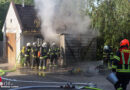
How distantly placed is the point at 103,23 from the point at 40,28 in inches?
190

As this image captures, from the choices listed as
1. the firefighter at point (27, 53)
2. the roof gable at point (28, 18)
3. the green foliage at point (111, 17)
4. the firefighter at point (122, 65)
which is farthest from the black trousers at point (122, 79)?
the roof gable at point (28, 18)

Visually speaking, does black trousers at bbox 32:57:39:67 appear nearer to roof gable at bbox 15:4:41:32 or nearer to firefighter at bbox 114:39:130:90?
roof gable at bbox 15:4:41:32

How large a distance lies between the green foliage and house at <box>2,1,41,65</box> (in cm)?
449

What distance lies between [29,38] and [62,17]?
3310 mm

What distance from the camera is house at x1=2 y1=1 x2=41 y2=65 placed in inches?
580

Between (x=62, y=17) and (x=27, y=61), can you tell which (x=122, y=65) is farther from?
(x=62, y=17)

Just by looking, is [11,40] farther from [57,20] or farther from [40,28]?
[57,20]

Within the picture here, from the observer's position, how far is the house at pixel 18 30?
1472 centimetres

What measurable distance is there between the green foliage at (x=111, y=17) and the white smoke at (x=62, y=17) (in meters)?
0.70

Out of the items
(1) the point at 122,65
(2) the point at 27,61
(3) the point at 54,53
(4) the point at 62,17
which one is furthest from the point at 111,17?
(1) the point at 122,65

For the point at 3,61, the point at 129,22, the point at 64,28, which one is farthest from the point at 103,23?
the point at 3,61

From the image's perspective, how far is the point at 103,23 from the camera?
1241cm

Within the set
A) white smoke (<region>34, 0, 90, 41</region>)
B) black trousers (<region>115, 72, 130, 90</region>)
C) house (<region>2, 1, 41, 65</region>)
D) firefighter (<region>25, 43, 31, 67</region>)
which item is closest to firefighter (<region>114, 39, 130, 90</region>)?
black trousers (<region>115, 72, 130, 90</region>)

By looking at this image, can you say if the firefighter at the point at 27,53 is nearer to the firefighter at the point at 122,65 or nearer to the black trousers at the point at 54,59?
the black trousers at the point at 54,59
